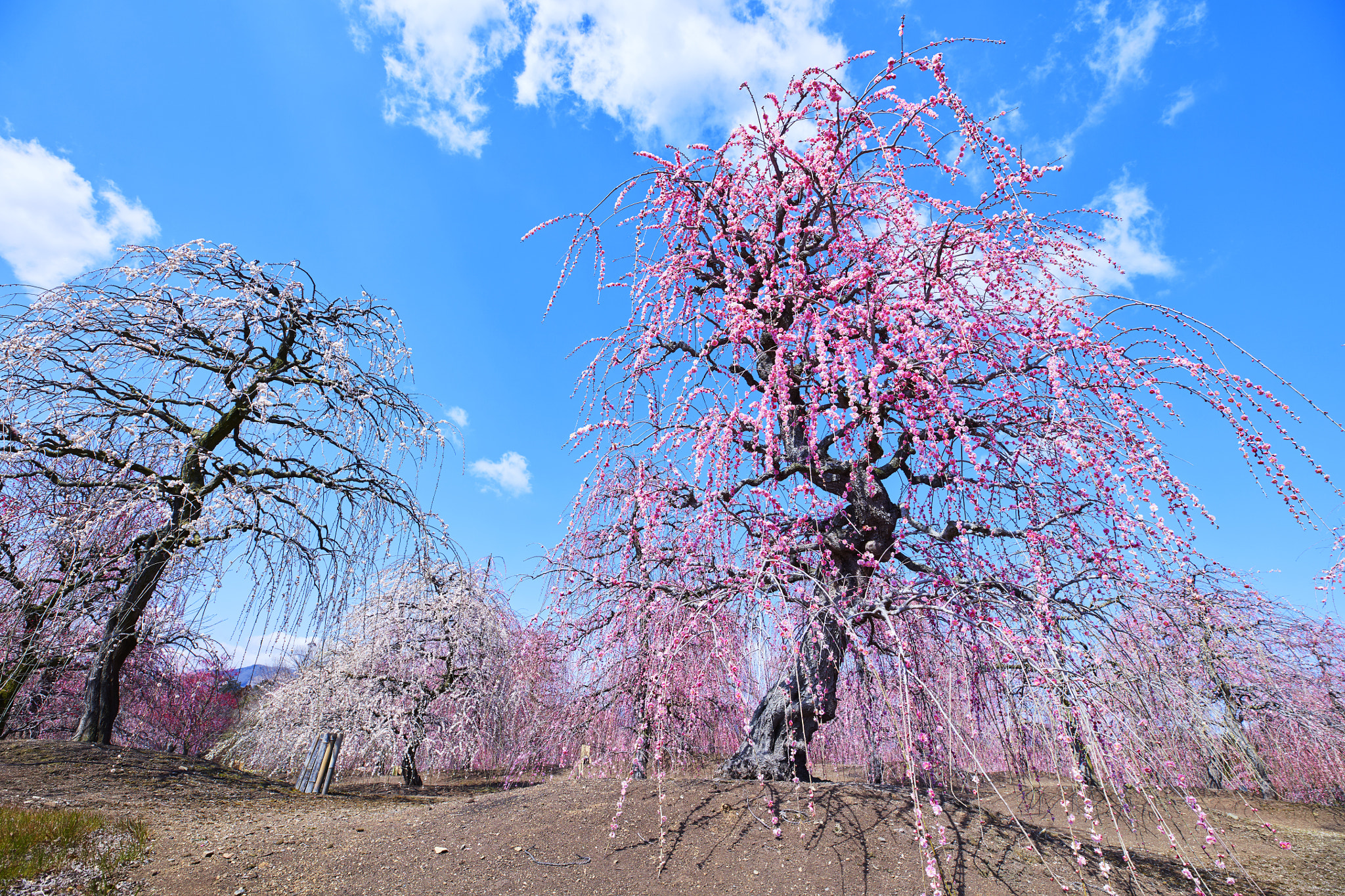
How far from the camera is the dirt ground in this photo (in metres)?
3.48

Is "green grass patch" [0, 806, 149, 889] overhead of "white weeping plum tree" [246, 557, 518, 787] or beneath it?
beneath

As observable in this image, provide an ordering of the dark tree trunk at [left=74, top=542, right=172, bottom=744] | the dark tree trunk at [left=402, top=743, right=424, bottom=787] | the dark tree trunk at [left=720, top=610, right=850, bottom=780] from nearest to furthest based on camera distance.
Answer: the dark tree trunk at [left=720, top=610, right=850, bottom=780], the dark tree trunk at [left=74, top=542, right=172, bottom=744], the dark tree trunk at [left=402, top=743, right=424, bottom=787]

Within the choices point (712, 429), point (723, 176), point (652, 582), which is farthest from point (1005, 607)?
point (723, 176)

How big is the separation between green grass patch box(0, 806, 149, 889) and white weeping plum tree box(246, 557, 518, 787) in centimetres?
514

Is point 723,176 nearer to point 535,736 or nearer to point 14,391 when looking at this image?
point 14,391

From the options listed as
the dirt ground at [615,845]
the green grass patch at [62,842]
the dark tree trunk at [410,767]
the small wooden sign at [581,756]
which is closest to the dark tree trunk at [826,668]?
the dirt ground at [615,845]

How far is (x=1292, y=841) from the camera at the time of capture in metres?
7.41

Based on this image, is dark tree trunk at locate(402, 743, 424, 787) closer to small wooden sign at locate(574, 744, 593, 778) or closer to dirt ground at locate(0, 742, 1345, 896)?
small wooden sign at locate(574, 744, 593, 778)

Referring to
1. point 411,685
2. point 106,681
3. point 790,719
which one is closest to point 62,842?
point 106,681

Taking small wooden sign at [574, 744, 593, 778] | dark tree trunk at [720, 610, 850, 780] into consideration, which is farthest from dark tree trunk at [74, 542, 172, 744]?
dark tree trunk at [720, 610, 850, 780]

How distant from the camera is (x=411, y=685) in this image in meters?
10.5

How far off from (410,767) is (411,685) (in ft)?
4.21

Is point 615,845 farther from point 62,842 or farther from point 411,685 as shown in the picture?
point 411,685

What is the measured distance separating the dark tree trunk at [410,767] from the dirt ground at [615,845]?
191 inches
